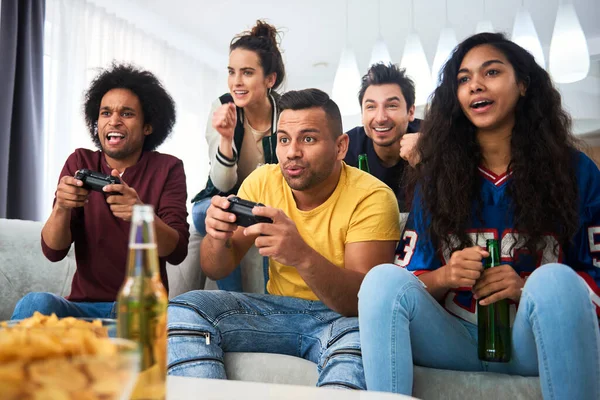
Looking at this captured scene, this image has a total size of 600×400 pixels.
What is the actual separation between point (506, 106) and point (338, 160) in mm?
466

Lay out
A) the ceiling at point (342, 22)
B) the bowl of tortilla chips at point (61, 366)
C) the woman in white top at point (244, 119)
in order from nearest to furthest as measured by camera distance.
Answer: the bowl of tortilla chips at point (61, 366) → the woman in white top at point (244, 119) → the ceiling at point (342, 22)

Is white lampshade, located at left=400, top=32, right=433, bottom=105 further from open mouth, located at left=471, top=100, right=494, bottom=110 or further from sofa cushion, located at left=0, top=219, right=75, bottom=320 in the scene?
sofa cushion, located at left=0, top=219, right=75, bottom=320

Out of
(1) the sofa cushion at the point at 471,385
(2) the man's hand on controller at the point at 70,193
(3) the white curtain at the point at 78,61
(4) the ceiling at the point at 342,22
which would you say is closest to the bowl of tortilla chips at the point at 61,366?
(1) the sofa cushion at the point at 471,385

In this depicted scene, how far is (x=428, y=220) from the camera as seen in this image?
1481 mm

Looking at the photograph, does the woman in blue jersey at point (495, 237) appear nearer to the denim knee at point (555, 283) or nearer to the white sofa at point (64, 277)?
→ the denim knee at point (555, 283)

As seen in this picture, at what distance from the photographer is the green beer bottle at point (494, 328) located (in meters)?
1.21

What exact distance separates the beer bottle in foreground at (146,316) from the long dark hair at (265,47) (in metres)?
1.98

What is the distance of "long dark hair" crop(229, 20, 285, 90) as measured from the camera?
8.04 feet

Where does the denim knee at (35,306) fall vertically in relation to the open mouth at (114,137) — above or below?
below

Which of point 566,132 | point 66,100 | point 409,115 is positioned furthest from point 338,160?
point 66,100

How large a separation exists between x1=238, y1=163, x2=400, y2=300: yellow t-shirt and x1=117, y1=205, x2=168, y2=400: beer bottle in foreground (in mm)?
981

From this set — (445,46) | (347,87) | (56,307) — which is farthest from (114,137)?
(445,46)

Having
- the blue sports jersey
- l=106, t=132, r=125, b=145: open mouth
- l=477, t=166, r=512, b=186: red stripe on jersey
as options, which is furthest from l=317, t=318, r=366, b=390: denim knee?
l=106, t=132, r=125, b=145: open mouth

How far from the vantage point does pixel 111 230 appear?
1733 millimetres
